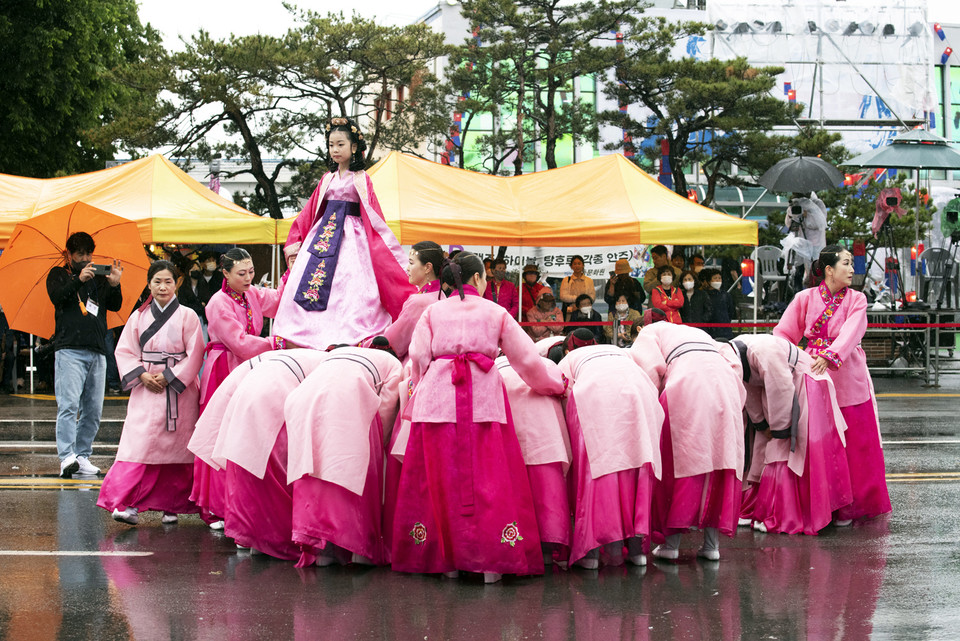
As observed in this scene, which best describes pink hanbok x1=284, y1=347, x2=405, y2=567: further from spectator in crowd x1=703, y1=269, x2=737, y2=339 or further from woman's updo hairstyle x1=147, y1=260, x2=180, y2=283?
spectator in crowd x1=703, y1=269, x2=737, y2=339

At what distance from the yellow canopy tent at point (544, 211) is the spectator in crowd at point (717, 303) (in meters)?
1.74

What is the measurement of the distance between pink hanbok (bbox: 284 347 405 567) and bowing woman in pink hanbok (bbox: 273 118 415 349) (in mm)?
795

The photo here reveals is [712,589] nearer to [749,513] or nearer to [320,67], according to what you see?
[749,513]

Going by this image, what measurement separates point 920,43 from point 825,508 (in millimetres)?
32261

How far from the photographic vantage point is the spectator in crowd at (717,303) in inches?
602

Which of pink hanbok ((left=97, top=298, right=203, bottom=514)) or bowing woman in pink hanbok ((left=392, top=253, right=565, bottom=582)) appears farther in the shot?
pink hanbok ((left=97, top=298, right=203, bottom=514))

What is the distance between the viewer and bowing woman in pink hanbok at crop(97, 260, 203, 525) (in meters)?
7.36

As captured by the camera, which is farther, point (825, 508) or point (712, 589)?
point (825, 508)

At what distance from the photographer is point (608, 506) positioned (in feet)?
19.6

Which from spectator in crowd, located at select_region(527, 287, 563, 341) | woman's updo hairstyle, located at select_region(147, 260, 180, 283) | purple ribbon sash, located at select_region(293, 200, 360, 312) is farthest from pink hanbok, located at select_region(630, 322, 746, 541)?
spectator in crowd, located at select_region(527, 287, 563, 341)

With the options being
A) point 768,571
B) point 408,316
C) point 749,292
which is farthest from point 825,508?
point 749,292

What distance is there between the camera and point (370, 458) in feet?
20.4

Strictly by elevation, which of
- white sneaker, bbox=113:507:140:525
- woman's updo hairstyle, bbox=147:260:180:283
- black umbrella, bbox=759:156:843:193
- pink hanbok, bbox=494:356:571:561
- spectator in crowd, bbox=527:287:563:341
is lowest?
white sneaker, bbox=113:507:140:525

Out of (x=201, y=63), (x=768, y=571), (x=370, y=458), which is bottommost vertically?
(x=768, y=571)
